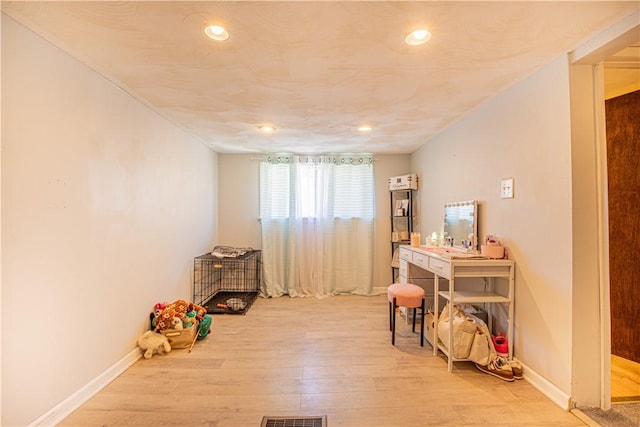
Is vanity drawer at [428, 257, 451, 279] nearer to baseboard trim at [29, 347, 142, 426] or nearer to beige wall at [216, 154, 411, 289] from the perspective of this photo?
beige wall at [216, 154, 411, 289]

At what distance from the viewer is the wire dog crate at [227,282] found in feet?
12.6

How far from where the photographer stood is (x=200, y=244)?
13.2ft

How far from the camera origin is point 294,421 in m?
1.74

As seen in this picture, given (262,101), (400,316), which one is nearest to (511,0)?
(262,101)

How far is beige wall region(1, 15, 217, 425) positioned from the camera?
148 cm

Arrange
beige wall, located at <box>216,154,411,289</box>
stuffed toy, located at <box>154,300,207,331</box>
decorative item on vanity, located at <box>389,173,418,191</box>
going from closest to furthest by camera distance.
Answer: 1. stuffed toy, located at <box>154,300,207,331</box>
2. decorative item on vanity, located at <box>389,173,418,191</box>
3. beige wall, located at <box>216,154,411,289</box>

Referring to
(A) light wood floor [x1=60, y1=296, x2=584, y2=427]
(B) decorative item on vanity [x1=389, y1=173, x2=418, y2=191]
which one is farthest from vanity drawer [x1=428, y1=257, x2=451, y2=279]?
(B) decorative item on vanity [x1=389, y1=173, x2=418, y2=191]

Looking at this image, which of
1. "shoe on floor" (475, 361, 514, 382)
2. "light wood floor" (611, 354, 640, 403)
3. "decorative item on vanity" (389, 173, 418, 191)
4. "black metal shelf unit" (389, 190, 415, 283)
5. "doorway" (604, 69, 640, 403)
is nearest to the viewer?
"light wood floor" (611, 354, 640, 403)

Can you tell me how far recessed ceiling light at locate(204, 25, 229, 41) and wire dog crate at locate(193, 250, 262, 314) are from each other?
2926 millimetres

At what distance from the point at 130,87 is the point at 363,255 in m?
3.71

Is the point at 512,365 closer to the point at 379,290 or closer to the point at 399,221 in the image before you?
the point at 379,290

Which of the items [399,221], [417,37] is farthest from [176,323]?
→ [399,221]

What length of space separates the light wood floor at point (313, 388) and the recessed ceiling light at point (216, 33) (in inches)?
90.4

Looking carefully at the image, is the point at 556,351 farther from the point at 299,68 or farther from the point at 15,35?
the point at 15,35
